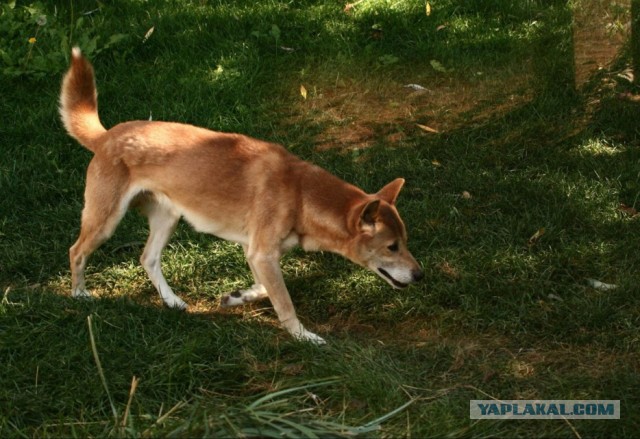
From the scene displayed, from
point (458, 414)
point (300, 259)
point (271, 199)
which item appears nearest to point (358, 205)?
point (271, 199)

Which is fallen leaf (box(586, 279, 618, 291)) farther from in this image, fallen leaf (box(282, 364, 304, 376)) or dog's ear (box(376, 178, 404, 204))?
fallen leaf (box(282, 364, 304, 376))

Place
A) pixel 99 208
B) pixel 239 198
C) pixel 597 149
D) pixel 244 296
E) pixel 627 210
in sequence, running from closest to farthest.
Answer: pixel 239 198
pixel 99 208
pixel 244 296
pixel 627 210
pixel 597 149

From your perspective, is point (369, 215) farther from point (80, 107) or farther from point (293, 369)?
point (80, 107)

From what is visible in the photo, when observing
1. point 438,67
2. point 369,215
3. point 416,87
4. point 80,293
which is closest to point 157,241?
point 80,293

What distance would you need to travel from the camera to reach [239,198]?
6031 mm

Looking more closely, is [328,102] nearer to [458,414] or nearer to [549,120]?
[549,120]

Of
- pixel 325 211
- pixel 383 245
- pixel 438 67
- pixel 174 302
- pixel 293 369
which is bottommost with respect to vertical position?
pixel 174 302

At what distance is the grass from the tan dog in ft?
1.30

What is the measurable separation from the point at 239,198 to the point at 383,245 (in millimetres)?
947

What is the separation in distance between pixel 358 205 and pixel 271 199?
538mm

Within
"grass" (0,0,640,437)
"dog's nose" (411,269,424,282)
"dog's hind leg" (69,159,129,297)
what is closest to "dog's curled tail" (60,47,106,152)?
"dog's hind leg" (69,159,129,297)

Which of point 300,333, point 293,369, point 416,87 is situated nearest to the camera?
point 293,369

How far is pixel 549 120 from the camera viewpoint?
828 centimetres

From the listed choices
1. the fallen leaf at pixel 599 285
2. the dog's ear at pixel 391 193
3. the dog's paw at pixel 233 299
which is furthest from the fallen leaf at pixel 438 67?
the dog's paw at pixel 233 299
